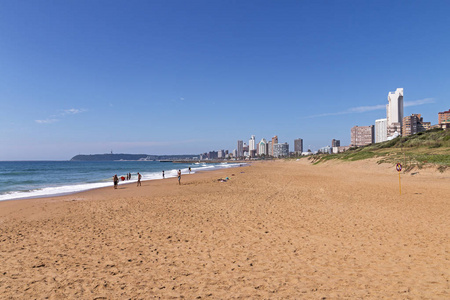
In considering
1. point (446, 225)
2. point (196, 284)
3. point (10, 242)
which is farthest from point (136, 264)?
point (446, 225)

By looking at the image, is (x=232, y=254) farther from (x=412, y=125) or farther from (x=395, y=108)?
(x=395, y=108)

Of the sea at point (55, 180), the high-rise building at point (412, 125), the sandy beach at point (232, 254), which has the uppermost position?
the high-rise building at point (412, 125)

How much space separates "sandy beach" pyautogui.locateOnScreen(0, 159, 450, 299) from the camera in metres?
5.07

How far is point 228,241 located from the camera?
8.06 metres

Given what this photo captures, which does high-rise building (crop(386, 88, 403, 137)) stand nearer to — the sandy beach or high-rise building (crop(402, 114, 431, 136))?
high-rise building (crop(402, 114, 431, 136))

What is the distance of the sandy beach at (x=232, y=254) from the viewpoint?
16.6 feet

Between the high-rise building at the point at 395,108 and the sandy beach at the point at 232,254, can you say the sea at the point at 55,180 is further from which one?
the high-rise building at the point at 395,108

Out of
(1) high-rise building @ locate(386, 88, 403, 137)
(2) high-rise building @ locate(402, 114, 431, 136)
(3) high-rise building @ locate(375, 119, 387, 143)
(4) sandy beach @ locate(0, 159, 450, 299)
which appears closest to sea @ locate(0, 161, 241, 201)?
(4) sandy beach @ locate(0, 159, 450, 299)

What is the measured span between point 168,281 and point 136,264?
1403 mm

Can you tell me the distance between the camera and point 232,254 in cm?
692

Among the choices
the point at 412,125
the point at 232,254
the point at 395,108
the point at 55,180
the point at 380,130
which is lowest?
the point at 55,180

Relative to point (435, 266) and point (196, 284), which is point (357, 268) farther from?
point (196, 284)

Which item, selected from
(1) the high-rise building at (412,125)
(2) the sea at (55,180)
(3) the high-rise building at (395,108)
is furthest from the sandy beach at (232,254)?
(3) the high-rise building at (395,108)

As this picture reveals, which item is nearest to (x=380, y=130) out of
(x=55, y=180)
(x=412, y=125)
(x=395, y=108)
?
Result: (x=395, y=108)
